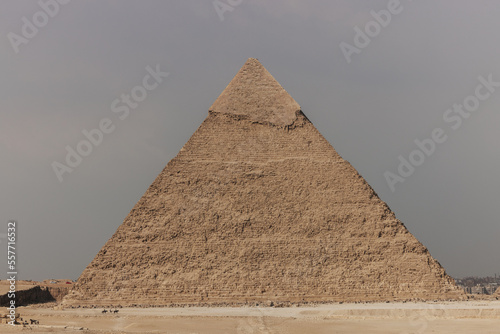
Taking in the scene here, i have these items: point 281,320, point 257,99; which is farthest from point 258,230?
point 281,320

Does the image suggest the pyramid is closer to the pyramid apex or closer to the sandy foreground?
the pyramid apex

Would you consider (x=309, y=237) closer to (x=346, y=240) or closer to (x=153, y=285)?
(x=346, y=240)

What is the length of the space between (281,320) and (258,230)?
1409cm

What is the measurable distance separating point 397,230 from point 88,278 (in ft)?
54.1

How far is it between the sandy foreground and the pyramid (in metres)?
4.55

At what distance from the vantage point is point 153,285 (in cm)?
3900

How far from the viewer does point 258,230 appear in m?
41.8

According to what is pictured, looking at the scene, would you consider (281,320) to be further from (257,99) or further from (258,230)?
(257,99)

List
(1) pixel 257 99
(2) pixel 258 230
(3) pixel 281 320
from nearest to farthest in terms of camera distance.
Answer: (3) pixel 281 320 → (2) pixel 258 230 → (1) pixel 257 99

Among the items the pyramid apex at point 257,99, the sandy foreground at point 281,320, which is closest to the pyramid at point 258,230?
the pyramid apex at point 257,99

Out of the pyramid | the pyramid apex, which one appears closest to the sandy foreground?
the pyramid

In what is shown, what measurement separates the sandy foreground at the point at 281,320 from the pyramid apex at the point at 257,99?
14375 mm

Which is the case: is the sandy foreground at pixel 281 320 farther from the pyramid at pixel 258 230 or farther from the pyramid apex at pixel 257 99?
the pyramid apex at pixel 257 99

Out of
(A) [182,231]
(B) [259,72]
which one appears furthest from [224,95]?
(A) [182,231]
